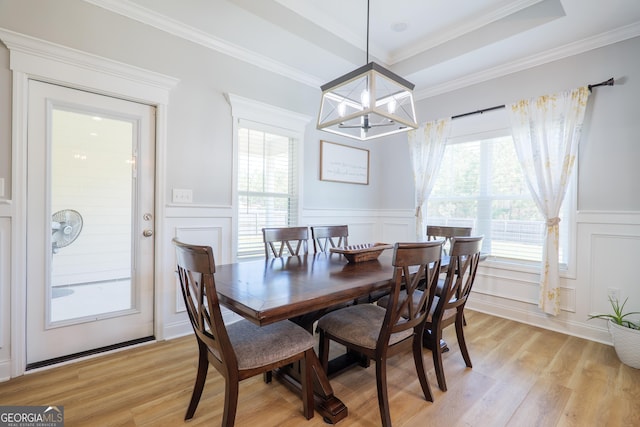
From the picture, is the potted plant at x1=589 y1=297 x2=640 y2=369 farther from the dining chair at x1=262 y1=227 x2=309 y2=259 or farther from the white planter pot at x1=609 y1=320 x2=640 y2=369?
the dining chair at x1=262 y1=227 x2=309 y2=259

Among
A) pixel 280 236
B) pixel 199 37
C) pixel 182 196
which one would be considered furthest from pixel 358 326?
pixel 199 37

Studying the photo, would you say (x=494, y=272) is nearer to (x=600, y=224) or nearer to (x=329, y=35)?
(x=600, y=224)

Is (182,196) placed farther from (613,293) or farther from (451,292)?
(613,293)

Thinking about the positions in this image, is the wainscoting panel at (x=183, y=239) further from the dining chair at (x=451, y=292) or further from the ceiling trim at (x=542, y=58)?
the ceiling trim at (x=542, y=58)

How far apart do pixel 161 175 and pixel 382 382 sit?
7.38 ft

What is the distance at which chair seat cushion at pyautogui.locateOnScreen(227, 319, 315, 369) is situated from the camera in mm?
1368

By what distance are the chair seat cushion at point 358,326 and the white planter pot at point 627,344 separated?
1.79 metres

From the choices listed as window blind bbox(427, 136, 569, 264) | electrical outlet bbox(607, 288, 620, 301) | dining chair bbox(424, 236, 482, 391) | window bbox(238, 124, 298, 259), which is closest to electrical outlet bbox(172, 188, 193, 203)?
window bbox(238, 124, 298, 259)

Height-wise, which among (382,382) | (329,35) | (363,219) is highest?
(329,35)

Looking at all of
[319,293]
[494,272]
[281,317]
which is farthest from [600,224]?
[281,317]

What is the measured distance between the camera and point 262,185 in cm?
318

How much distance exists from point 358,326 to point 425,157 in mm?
2743

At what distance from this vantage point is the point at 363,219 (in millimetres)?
4219

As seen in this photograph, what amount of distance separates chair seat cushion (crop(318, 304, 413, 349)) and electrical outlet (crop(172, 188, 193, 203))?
5.28 feet
